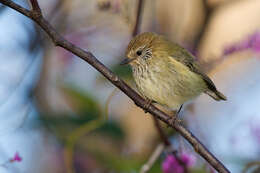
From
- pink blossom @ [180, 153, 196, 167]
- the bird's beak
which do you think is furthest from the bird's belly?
pink blossom @ [180, 153, 196, 167]

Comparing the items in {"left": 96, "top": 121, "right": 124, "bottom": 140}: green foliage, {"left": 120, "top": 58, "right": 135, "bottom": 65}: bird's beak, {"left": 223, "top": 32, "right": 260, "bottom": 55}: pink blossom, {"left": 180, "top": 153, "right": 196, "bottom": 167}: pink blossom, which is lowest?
{"left": 180, "top": 153, "right": 196, "bottom": 167}: pink blossom

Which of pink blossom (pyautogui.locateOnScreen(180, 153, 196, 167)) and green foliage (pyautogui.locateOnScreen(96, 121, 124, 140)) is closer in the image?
pink blossom (pyautogui.locateOnScreen(180, 153, 196, 167))

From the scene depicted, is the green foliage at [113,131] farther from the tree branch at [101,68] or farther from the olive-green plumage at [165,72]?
the tree branch at [101,68]

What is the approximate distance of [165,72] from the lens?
257 cm

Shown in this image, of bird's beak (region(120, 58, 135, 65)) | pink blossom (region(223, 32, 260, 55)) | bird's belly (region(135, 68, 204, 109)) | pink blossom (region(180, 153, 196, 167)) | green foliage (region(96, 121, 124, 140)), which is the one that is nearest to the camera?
pink blossom (region(180, 153, 196, 167))

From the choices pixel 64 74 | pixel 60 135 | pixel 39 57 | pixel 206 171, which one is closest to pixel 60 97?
pixel 64 74

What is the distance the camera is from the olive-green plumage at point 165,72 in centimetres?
254

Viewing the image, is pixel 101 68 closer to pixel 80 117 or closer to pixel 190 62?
pixel 190 62

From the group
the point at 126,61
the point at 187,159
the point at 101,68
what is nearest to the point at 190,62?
the point at 126,61

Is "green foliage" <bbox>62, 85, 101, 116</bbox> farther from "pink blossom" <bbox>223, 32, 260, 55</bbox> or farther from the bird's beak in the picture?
"pink blossom" <bbox>223, 32, 260, 55</bbox>

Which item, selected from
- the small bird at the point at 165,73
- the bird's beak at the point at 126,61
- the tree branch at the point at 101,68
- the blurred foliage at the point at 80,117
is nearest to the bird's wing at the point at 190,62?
the small bird at the point at 165,73

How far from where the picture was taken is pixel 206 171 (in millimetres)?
2332

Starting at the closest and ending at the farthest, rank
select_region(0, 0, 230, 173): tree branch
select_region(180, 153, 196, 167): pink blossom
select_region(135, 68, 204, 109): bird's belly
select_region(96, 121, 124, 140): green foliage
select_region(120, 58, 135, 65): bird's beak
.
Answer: select_region(0, 0, 230, 173): tree branch < select_region(180, 153, 196, 167): pink blossom < select_region(135, 68, 204, 109): bird's belly < select_region(120, 58, 135, 65): bird's beak < select_region(96, 121, 124, 140): green foliage

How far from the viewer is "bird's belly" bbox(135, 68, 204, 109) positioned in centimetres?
252
